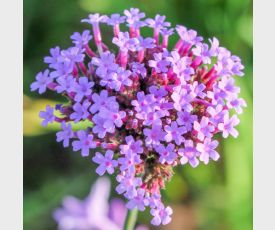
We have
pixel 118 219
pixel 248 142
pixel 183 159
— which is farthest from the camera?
pixel 248 142

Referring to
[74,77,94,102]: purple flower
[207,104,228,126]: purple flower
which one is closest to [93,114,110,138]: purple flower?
[74,77,94,102]: purple flower

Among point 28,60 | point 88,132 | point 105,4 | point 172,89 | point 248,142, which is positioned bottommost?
point 88,132

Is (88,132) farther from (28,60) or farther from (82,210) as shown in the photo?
(28,60)

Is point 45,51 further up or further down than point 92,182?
further up

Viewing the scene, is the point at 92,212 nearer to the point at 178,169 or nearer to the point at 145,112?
the point at 178,169

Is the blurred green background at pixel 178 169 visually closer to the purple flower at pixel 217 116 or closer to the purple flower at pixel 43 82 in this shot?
the purple flower at pixel 43 82

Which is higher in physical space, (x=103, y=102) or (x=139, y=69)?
(x=139, y=69)

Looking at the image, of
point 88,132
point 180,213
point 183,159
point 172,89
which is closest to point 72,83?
point 88,132

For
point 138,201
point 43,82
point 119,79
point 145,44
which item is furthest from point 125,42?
point 138,201
